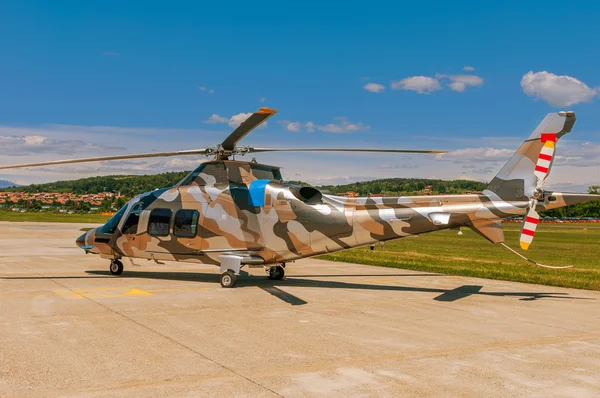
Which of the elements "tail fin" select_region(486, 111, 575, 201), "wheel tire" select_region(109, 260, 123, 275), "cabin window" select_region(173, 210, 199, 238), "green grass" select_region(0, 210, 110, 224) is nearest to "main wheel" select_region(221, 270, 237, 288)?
"cabin window" select_region(173, 210, 199, 238)

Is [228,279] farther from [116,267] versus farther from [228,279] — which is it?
[116,267]

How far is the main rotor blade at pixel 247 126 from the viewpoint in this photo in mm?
12143

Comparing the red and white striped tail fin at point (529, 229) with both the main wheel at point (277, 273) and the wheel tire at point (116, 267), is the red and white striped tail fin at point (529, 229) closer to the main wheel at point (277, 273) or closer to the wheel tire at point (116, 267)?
the main wheel at point (277, 273)

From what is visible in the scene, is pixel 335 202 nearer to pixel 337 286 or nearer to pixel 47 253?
pixel 337 286

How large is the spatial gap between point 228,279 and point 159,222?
123 inches

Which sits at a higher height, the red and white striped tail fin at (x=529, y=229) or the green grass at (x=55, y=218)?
the red and white striped tail fin at (x=529, y=229)

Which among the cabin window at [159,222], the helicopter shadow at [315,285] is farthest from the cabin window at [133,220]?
the helicopter shadow at [315,285]

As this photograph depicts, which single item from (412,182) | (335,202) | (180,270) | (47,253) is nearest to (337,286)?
(335,202)

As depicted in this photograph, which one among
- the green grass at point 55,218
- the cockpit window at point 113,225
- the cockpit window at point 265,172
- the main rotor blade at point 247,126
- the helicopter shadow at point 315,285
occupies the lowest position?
the green grass at point 55,218

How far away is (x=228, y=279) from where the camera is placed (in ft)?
52.0

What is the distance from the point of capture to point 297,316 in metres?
11.9

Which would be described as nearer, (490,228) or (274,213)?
(490,228)

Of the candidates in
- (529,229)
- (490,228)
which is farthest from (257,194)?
(529,229)

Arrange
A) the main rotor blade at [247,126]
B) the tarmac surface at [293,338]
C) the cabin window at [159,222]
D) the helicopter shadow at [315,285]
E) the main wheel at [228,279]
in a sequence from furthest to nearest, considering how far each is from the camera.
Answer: the cabin window at [159,222]
the main wheel at [228,279]
the helicopter shadow at [315,285]
the main rotor blade at [247,126]
the tarmac surface at [293,338]
